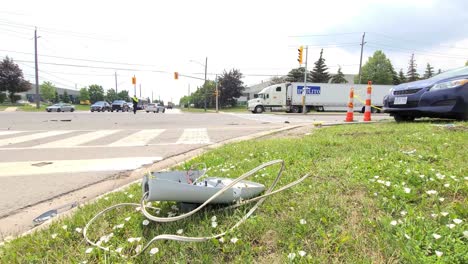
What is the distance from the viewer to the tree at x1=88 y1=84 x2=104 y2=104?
85.1 meters

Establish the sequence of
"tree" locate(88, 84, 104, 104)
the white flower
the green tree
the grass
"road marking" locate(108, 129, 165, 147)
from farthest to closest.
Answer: "tree" locate(88, 84, 104, 104) < the green tree < "road marking" locate(108, 129, 165, 147) < the white flower < the grass

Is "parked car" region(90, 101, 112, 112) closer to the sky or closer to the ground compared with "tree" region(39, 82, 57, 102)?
closer to the ground

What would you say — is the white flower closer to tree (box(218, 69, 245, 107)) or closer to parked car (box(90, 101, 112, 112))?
parked car (box(90, 101, 112, 112))

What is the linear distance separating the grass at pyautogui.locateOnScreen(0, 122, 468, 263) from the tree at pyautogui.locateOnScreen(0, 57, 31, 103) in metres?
56.0

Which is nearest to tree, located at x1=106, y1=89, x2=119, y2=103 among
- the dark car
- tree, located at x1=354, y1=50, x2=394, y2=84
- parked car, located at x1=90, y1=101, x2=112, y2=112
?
parked car, located at x1=90, y1=101, x2=112, y2=112

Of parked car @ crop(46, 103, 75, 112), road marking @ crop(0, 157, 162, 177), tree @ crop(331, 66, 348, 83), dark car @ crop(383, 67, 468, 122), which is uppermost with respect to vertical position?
tree @ crop(331, 66, 348, 83)

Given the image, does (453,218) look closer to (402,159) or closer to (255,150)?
(402,159)

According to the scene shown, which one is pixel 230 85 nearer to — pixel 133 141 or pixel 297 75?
pixel 297 75

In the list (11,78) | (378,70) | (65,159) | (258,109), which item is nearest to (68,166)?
(65,159)

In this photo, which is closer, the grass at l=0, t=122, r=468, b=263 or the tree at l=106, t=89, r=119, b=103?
the grass at l=0, t=122, r=468, b=263

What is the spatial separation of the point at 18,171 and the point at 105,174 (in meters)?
1.43

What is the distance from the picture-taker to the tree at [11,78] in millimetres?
45656

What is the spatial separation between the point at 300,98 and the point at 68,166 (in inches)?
1137

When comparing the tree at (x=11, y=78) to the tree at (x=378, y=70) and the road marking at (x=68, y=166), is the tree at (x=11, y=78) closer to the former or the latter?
the road marking at (x=68, y=166)
